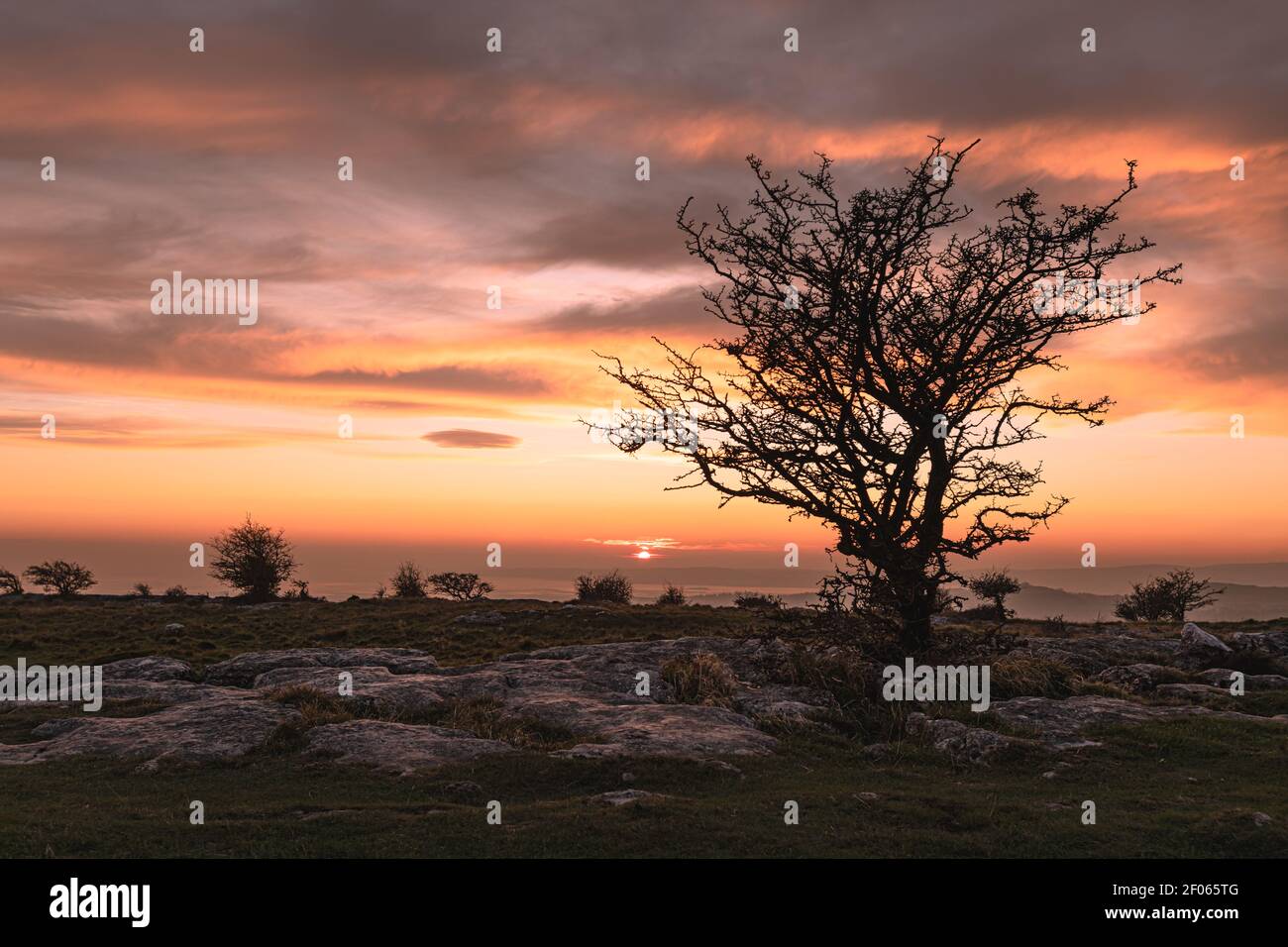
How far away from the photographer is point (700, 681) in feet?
85.9

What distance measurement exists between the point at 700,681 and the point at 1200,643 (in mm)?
18697

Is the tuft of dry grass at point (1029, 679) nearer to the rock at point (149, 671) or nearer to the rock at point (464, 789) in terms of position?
the rock at point (464, 789)

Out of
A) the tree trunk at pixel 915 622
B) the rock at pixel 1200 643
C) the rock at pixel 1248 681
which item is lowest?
the rock at pixel 1248 681

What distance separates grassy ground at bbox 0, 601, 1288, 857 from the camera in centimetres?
1394

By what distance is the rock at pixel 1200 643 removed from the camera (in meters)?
32.1

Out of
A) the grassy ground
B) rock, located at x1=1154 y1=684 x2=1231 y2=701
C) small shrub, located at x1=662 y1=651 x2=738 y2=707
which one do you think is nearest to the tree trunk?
small shrub, located at x1=662 y1=651 x2=738 y2=707

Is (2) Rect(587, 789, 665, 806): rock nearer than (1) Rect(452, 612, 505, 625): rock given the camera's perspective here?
Yes

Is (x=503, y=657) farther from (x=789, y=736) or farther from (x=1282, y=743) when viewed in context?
(x=1282, y=743)

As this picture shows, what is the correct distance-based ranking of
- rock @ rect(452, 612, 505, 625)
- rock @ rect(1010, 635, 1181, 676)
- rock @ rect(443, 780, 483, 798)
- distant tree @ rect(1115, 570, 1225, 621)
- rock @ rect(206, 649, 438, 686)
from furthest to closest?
distant tree @ rect(1115, 570, 1225, 621) < rock @ rect(452, 612, 505, 625) < rock @ rect(1010, 635, 1181, 676) < rock @ rect(206, 649, 438, 686) < rock @ rect(443, 780, 483, 798)

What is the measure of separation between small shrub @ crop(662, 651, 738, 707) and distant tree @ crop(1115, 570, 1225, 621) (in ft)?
149

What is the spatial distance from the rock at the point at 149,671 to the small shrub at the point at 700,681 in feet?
52.1

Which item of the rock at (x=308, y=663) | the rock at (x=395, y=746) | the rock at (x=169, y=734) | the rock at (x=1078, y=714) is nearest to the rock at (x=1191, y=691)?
the rock at (x=1078, y=714)

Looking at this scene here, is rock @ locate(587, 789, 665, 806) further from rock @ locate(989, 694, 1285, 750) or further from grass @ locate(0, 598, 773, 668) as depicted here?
grass @ locate(0, 598, 773, 668)
